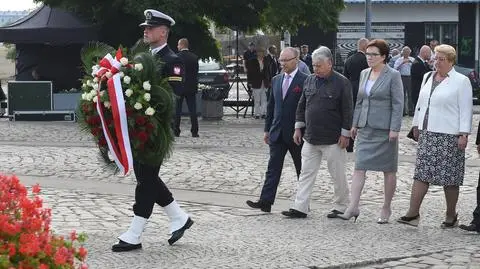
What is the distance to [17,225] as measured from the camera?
471cm

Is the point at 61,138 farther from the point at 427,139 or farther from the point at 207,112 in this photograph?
the point at 427,139

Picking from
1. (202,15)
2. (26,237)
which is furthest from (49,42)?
(26,237)

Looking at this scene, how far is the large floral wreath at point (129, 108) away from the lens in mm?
8062

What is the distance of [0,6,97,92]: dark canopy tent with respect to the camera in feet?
76.8

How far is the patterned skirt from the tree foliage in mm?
12645

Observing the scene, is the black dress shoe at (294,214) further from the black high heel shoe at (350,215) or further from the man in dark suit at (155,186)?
the man in dark suit at (155,186)

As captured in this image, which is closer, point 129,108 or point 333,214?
point 129,108

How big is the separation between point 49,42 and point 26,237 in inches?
767

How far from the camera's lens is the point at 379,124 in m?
9.92

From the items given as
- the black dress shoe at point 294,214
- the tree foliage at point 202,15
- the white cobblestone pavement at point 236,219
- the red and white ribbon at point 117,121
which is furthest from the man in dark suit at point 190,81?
the red and white ribbon at point 117,121

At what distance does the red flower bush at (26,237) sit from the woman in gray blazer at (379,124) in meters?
5.33

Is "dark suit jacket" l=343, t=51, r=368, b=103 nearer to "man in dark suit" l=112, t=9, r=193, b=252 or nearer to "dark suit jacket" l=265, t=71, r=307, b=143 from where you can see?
"dark suit jacket" l=265, t=71, r=307, b=143

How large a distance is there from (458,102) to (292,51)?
1914 mm

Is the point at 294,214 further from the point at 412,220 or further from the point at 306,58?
the point at 306,58
